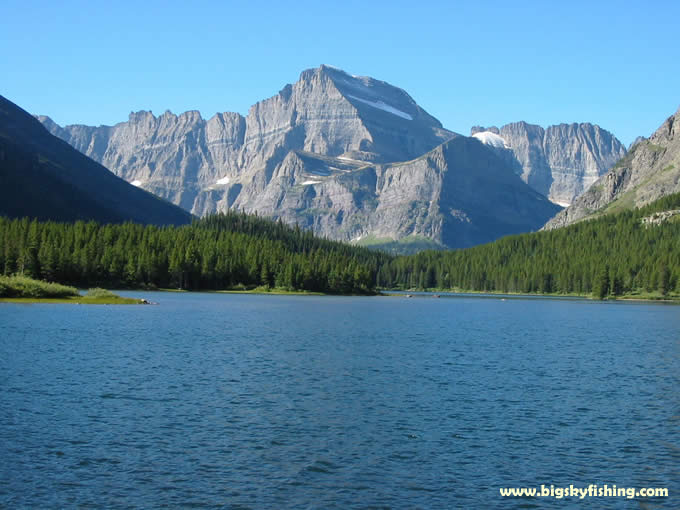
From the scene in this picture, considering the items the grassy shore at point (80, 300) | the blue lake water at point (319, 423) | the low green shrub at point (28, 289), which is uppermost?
the low green shrub at point (28, 289)

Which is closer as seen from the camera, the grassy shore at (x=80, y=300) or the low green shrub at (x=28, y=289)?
the low green shrub at (x=28, y=289)

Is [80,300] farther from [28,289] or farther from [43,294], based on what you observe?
[28,289]

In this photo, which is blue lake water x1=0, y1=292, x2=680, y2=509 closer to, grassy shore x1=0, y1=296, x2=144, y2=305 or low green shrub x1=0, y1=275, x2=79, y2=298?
grassy shore x1=0, y1=296, x2=144, y2=305

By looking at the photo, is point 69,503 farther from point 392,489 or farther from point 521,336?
point 521,336

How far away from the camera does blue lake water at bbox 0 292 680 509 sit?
101ft

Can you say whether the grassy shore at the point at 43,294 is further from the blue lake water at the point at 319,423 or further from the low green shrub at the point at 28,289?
the blue lake water at the point at 319,423

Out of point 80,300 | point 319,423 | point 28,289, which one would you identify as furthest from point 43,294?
point 319,423

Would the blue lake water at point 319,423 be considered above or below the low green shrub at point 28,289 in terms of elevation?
below

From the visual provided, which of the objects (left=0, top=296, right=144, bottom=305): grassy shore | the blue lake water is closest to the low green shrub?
(left=0, top=296, right=144, bottom=305): grassy shore

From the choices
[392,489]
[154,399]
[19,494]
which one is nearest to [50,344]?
[154,399]

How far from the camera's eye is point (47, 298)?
15250cm

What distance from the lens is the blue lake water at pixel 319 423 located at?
3077cm

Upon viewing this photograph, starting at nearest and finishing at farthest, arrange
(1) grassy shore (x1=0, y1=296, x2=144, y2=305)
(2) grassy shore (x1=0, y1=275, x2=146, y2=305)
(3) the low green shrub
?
(3) the low green shrub
(2) grassy shore (x1=0, y1=275, x2=146, y2=305)
(1) grassy shore (x1=0, y1=296, x2=144, y2=305)

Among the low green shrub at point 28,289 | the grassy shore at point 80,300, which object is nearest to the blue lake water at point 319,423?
the grassy shore at point 80,300
